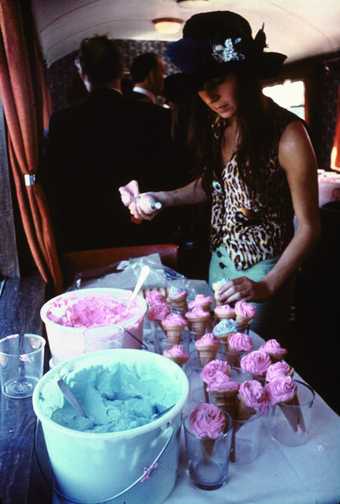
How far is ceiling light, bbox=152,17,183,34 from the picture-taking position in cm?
687

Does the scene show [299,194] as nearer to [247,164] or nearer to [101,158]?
[247,164]

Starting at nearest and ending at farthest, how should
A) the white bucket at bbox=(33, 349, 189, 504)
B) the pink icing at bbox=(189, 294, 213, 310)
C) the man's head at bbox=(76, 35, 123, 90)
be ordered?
the white bucket at bbox=(33, 349, 189, 504), the pink icing at bbox=(189, 294, 213, 310), the man's head at bbox=(76, 35, 123, 90)

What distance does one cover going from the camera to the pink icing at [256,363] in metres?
1.47

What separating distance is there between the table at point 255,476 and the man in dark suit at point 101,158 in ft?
7.50

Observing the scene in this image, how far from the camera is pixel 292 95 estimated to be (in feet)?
25.6

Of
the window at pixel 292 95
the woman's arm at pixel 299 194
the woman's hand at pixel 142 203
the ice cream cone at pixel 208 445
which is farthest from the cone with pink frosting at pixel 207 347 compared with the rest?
the window at pixel 292 95

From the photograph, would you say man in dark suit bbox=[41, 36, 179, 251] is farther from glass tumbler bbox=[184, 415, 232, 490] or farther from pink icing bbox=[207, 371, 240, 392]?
glass tumbler bbox=[184, 415, 232, 490]

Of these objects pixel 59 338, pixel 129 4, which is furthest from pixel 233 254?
pixel 129 4

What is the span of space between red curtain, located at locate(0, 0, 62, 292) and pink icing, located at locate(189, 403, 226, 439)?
5.55ft

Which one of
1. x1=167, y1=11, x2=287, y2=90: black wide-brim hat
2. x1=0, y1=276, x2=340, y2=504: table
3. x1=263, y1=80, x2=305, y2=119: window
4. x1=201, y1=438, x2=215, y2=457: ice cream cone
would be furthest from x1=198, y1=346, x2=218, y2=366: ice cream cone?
x1=263, y1=80, x2=305, y2=119: window

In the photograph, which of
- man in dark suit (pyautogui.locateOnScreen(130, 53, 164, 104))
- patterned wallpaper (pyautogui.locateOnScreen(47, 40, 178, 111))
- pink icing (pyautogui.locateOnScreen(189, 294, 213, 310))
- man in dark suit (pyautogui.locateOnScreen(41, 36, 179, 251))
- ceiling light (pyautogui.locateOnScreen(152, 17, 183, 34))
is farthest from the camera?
patterned wallpaper (pyautogui.locateOnScreen(47, 40, 178, 111))

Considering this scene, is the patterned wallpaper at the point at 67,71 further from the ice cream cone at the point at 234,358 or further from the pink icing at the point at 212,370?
the pink icing at the point at 212,370

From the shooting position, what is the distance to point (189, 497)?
1.22 m

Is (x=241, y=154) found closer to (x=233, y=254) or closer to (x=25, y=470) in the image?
(x=233, y=254)
